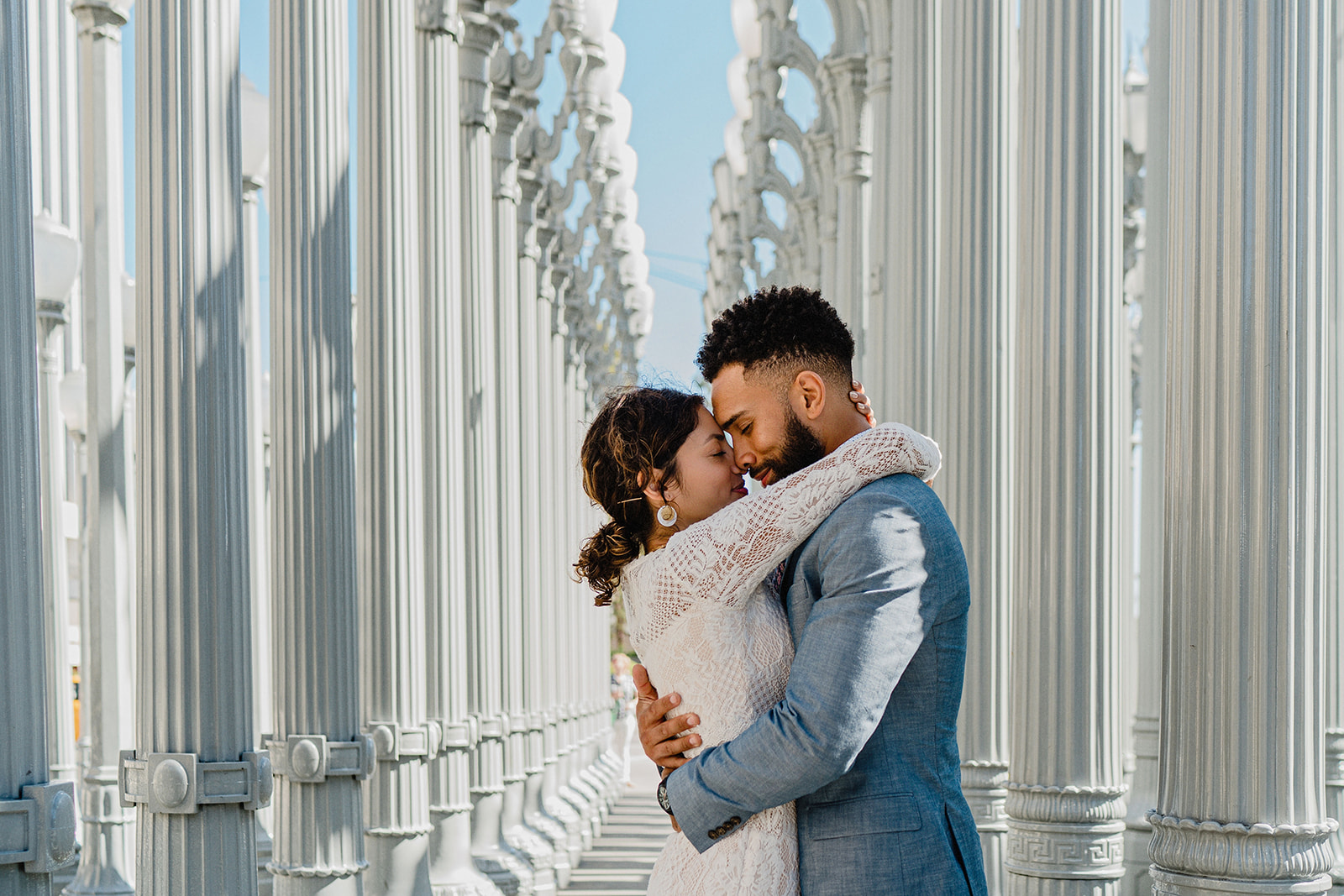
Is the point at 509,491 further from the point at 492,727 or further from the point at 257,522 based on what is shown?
the point at 257,522

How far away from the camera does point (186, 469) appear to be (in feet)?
23.4

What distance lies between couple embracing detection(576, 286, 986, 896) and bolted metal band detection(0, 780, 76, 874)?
277 cm

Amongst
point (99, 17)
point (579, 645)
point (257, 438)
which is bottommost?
point (579, 645)

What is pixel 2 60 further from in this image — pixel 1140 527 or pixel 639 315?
pixel 639 315

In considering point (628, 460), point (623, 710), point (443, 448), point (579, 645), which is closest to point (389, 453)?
point (443, 448)

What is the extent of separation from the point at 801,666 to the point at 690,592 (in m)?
0.35

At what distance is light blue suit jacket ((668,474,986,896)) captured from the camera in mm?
3227

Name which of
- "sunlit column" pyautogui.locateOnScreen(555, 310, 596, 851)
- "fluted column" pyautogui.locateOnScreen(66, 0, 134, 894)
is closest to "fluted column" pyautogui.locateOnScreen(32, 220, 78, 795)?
"fluted column" pyautogui.locateOnScreen(66, 0, 134, 894)

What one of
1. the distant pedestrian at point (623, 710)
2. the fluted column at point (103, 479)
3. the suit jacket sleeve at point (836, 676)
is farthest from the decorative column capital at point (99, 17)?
the distant pedestrian at point (623, 710)

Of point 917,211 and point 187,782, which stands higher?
point 917,211

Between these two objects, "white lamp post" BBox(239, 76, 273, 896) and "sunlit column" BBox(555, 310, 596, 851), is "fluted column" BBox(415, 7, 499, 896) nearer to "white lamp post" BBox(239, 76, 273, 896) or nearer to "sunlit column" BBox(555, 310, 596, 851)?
"white lamp post" BBox(239, 76, 273, 896)

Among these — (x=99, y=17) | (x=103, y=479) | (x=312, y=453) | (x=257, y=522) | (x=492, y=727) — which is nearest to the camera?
(x=312, y=453)

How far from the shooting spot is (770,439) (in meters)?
3.81

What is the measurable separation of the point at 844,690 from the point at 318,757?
635cm
